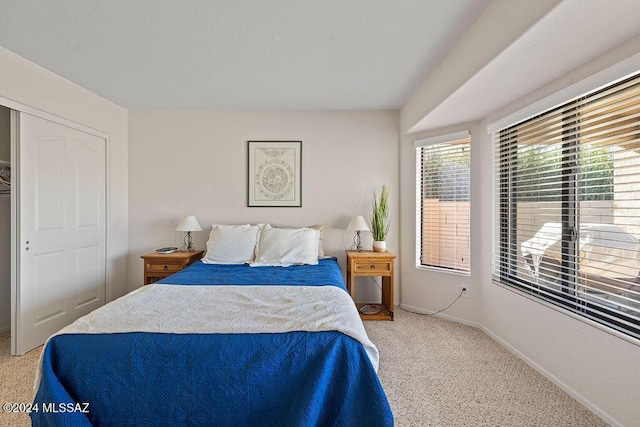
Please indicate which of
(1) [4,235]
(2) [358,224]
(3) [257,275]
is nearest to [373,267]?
(2) [358,224]

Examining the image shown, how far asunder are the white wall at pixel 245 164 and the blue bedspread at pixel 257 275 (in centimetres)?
84

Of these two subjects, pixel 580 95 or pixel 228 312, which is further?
pixel 580 95

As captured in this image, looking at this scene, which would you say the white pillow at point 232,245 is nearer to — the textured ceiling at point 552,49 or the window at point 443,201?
the window at point 443,201

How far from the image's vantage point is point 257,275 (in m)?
2.46

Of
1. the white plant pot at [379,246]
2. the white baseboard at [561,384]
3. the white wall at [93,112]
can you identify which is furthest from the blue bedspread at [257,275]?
the white baseboard at [561,384]

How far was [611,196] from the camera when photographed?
170cm

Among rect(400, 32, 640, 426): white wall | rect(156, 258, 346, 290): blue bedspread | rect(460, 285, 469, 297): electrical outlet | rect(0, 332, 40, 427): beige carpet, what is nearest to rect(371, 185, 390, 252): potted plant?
rect(400, 32, 640, 426): white wall

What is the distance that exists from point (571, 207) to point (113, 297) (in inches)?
180

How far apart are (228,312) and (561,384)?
7.54 feet

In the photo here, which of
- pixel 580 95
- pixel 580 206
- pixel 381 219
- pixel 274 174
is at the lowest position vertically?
pixel 381 219

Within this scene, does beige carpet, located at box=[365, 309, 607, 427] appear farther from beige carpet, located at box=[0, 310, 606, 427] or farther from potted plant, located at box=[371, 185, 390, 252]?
potted plant, located at box=[371, 185, 390, 252]

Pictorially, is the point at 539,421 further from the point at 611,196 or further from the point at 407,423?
the point at 611,196

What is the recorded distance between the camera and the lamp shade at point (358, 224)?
10.4ft

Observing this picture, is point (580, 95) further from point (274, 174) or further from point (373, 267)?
point (274, 174)
